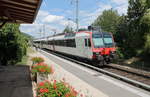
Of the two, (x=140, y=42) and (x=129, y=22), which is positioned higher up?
(x=129, y=22)

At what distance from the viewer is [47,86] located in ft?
15.1

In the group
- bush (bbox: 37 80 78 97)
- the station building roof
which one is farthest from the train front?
bush (bbox: 37 80 78 97)

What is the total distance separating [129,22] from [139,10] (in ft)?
11.0

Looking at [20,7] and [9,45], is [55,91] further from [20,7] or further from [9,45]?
[9,45]

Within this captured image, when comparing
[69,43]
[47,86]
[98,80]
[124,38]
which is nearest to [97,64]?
[98,80]

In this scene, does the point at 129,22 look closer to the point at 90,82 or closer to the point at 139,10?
the point at 139,10

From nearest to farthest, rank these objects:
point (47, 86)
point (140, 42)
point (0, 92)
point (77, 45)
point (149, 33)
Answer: point (47, 86) → point (0, 92) → point (77, 45) → point (149, 33) → point (140, 42)

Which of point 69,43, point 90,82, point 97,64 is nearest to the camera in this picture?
point 90,82

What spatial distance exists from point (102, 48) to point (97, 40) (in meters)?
0.79

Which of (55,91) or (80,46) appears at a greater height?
(80,46)

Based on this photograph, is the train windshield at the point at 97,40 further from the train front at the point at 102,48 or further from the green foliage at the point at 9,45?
the green foliage at the point at 9,45

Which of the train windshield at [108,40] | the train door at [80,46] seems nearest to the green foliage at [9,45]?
the train door at [80,46]

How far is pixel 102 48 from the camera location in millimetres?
15656

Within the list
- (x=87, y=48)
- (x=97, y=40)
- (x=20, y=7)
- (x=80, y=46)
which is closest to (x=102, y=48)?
(x=97, y=40)
